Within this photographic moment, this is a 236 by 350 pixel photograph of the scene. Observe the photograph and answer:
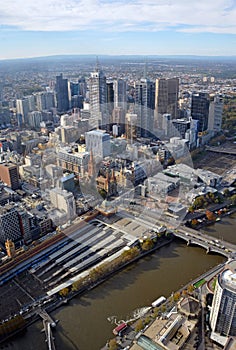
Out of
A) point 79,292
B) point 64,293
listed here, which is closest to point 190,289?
point 79,292

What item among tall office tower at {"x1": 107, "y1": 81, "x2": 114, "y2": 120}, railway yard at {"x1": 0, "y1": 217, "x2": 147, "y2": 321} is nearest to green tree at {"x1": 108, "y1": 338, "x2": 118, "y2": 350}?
railway yard at {"x1": 0, "y1": 217, "x2": 147, "y2": 321}

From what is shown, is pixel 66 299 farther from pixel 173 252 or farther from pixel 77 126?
pixel 77 126

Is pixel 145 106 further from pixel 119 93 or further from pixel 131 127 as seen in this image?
pixel 131 127

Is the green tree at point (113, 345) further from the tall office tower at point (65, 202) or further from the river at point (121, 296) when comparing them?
the tall office tower at point (65, 202)

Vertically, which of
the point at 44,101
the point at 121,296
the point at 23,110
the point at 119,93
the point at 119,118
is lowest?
the point at 121,296

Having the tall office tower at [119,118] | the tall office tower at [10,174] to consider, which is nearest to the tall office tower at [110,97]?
the tall office tower at [119,118]

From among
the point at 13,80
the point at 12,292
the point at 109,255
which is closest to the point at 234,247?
the point at 109,255
